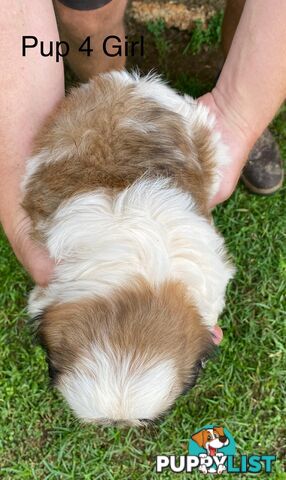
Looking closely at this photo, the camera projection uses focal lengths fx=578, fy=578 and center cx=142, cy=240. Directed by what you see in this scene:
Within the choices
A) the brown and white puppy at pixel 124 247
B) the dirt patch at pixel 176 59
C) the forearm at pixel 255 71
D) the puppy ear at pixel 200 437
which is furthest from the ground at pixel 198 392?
the brown and white puppy at pixel 124 247

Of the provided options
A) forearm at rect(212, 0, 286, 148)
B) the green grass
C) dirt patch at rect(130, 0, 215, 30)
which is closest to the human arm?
forearm at rect(212, 0, 286, 148)

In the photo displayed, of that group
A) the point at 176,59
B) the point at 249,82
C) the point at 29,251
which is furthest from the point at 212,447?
the point at 176,59

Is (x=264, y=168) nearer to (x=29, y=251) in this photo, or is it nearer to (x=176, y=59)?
(x=176, y=59)

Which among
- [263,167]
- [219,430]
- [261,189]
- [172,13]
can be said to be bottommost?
[219,430]

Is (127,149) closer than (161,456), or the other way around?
(127,149)

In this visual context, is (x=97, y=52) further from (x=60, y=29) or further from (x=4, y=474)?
(x=4, y=474)

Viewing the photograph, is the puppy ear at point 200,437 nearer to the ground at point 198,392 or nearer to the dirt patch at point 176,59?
the ground at point 198,392

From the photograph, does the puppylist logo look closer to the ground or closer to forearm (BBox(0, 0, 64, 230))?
the ground

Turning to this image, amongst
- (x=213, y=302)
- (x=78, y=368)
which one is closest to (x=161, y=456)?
(x=213, y=302)
